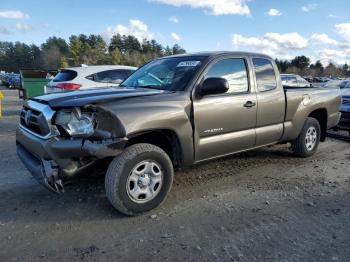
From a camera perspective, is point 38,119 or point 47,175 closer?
point 47,175

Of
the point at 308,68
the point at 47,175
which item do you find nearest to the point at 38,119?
the point at 47,175

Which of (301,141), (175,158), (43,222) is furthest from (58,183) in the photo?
(301,141)

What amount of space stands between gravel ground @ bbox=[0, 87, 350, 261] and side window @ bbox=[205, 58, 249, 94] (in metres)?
1.35

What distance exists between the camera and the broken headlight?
12.3 feet

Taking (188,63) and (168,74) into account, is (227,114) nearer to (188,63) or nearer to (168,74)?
(188,63)

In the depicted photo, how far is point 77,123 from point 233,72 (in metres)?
2.45

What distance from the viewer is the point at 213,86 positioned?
4.49 meters

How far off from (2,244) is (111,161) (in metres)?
1.31

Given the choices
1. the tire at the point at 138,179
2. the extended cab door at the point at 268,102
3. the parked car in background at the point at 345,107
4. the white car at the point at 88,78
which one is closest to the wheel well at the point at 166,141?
the tire at the point at 138,179

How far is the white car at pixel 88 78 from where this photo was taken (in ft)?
34.6

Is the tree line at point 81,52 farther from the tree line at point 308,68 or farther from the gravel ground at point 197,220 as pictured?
the gravel ground at point 197,220

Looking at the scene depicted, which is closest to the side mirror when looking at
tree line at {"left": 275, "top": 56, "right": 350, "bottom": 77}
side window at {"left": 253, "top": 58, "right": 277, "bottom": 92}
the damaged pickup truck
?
the damaged pickup truck

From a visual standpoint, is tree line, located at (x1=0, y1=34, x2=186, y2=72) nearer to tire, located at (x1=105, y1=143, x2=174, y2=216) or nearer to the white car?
the white car

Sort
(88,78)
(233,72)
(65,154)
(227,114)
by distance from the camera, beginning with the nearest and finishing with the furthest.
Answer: (65,154), (227,114), (233,72), (88,78)
